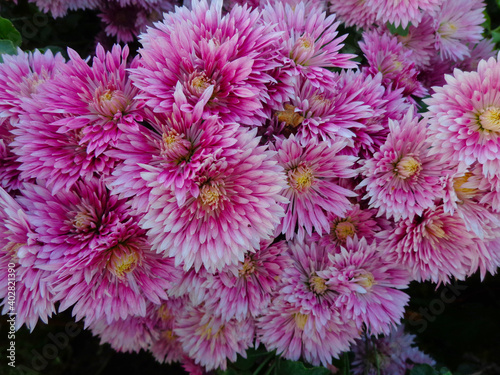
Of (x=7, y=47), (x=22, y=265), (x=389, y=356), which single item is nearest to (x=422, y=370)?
(x=389, y=356)

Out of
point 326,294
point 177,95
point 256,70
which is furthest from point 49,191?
point 326,294

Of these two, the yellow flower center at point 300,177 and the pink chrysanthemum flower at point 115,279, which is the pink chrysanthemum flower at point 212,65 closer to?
the yellow flower center at point 300,177

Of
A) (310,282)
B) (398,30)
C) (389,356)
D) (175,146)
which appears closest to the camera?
(175,146)

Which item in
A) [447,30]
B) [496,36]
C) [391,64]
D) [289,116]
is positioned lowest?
[289,116]

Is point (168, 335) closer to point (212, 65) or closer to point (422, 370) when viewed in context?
point (422, 370)

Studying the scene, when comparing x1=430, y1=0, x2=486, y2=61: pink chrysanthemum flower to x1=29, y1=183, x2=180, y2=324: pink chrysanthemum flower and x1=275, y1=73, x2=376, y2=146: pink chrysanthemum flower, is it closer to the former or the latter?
x1=275, y1=73, x2=376, y2=146: pink chrysanthemum flower

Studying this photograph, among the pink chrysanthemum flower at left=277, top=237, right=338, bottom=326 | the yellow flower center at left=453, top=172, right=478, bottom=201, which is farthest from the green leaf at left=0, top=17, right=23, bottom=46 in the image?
the yellow flower center at left=453, top=172, right=478, bottom=201

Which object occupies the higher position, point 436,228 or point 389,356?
point 436,228

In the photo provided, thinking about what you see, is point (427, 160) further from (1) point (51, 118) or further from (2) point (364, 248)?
(1) point (51, 118)
